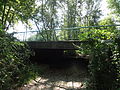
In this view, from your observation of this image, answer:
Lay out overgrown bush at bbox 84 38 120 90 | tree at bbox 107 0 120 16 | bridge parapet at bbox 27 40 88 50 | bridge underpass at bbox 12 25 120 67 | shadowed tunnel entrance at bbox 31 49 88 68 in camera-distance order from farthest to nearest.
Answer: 1. tree at bbox 107 0 120 16
2. shadowed tunnel entrance at bbox 31 49 88 68
3. bridge underpass at bbox 12 25 120 67
4. bridge parapet at bbox 27 40 88 50
5. overgrown bush at bbox 84 38 120 90

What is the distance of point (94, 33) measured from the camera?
11.0ft

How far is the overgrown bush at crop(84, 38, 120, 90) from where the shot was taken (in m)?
3.03

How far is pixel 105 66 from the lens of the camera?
10.0 feet

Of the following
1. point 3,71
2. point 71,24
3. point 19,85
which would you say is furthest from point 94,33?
point 71,24

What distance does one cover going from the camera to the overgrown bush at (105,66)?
303 centimetres

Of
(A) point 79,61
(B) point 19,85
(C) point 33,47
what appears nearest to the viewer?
(B) point 19,85

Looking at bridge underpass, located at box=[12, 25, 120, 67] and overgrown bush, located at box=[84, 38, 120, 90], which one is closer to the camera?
overgrown bush, located at box=[84, 38, 120, 90]

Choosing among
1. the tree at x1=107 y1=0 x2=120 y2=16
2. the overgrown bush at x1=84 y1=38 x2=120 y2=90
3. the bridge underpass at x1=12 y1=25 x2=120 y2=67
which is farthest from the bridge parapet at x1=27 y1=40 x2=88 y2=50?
the tree at x1=107 y1=0 x2=120 y2=16

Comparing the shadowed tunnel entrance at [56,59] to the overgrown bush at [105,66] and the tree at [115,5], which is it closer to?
the overgrown bush at [105,66]

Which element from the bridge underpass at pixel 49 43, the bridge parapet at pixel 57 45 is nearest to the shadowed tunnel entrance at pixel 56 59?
the bridge underpass at pixel 49 43

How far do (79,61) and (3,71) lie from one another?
5.45 m

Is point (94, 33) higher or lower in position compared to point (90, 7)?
lower

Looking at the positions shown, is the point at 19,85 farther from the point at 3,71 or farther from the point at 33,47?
the point at 33,47

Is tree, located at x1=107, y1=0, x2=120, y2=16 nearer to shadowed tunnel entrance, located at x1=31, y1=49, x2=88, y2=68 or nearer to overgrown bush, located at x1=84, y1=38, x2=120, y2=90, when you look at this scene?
shadowed tunnel entrance, located at x1=31, y1=49, x2=88, y2=68
